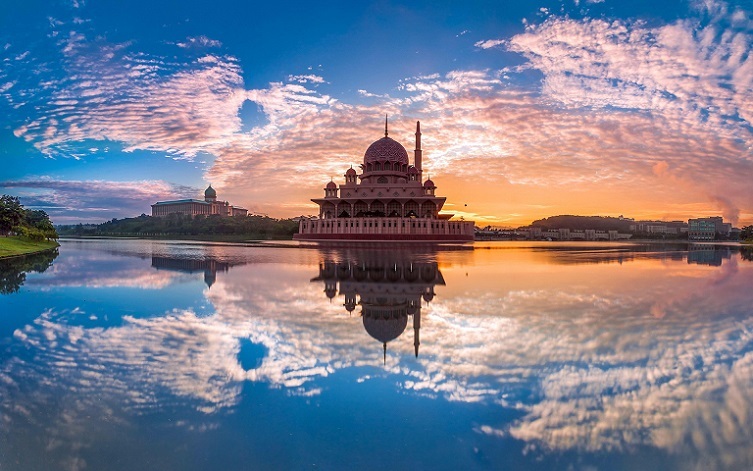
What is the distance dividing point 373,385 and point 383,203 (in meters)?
68.4

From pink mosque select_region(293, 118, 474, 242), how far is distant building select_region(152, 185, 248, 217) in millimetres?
90299

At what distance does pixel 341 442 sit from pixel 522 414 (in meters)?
2.32

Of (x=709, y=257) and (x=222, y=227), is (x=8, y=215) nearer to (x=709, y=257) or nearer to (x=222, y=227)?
(x=222, y=227)

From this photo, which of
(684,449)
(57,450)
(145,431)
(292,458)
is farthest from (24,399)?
(684,449)

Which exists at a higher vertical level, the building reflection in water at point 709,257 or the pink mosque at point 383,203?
the pink mosque at point 383,203

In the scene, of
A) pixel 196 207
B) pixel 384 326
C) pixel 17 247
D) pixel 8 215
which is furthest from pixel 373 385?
pixel 196 207

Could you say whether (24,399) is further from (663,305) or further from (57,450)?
(663,305)

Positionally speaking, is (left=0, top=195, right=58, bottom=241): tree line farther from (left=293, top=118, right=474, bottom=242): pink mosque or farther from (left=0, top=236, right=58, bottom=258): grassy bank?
(left=293, top=118, right=474, bottom=242): pink mosque

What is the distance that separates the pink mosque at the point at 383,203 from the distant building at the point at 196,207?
296 ft

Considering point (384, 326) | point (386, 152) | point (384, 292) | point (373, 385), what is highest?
point (386, 152)

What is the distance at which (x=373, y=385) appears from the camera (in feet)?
20.7

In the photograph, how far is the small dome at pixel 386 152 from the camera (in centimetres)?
7488

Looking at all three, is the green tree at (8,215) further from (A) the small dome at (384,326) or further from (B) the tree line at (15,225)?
(A) the small dome at (384,326)

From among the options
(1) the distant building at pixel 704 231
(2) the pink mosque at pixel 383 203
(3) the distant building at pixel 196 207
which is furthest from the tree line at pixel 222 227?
(1) the distant building at pixel 704 231
